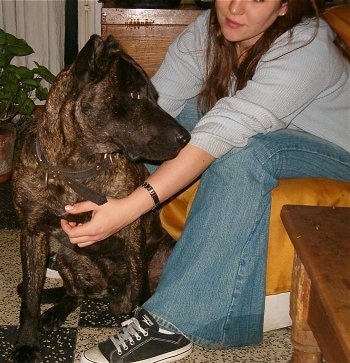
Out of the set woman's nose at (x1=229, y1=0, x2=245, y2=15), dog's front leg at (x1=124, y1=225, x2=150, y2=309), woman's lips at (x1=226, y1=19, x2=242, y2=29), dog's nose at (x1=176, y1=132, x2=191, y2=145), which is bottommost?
dog's front leg at (x1=124, y1=225, x2=150, y2=309)

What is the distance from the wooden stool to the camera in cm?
93

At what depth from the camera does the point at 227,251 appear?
1552 mm

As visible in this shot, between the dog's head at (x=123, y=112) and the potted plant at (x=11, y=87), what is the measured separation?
1.33 meters

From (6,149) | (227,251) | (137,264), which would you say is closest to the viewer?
(227,251)

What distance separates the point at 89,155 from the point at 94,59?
274 mm

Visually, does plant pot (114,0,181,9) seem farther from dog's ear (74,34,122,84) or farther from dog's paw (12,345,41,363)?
dog's paw (12,345,41,363)

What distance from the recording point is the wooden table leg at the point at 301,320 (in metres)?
1.19

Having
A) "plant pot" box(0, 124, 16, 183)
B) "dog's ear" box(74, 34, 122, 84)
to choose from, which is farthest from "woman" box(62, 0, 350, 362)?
"plant pot" box(0, 124, 16, 183)

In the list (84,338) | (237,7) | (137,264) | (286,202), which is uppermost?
(237,7)

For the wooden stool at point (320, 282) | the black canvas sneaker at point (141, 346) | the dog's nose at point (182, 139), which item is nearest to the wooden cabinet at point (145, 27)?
the dog's nose at point (182, 139)

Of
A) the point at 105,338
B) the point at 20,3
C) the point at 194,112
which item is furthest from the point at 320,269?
the point at 20,3

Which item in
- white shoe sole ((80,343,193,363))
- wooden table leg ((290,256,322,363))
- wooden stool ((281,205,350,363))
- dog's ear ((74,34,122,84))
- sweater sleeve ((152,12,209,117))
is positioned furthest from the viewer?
sweater sleeve ((152,12,209,117))

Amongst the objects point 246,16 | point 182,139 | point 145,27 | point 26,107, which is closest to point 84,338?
point 182,139

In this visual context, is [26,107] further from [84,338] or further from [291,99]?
[291,99]
